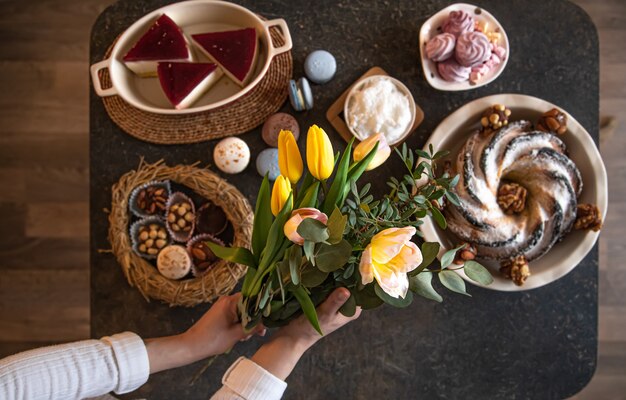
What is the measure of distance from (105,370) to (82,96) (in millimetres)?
1163

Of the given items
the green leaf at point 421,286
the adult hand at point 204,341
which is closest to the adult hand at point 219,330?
the adult hand at point 204,341

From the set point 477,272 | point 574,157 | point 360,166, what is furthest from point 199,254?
point 574,157

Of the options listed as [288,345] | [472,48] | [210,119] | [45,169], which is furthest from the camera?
[45,169]

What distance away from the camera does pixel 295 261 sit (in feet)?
2.29

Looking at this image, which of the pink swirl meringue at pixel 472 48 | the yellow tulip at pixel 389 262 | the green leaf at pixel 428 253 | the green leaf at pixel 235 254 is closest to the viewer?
the yellow tulip at pixel 389 262

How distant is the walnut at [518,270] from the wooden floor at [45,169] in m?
0.89

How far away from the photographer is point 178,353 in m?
1.03

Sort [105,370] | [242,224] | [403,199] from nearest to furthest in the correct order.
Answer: [403,199]
[105,370]
[242,224]

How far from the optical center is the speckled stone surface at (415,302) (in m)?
1.25

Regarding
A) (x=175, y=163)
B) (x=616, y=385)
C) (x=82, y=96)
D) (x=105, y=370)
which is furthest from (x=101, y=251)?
(x=616, y=385)

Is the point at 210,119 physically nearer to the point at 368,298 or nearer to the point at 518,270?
the point at 368,298

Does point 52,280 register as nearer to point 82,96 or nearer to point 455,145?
point 82,96

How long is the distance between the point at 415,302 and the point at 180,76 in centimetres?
77

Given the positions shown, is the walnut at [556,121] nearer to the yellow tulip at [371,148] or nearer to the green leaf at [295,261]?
the yellow tulip at [371,148]
